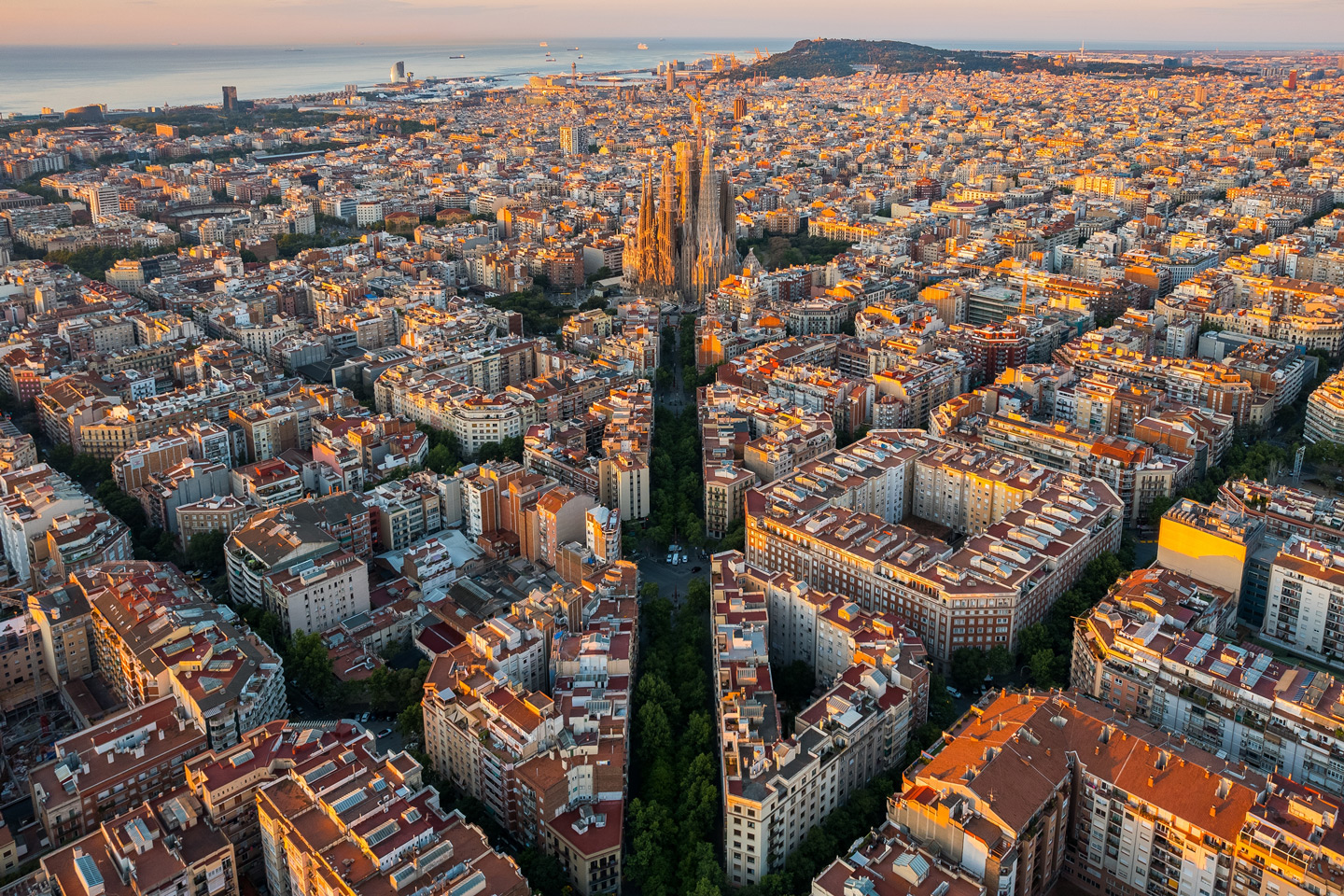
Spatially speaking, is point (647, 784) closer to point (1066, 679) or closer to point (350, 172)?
point (1066, 679)

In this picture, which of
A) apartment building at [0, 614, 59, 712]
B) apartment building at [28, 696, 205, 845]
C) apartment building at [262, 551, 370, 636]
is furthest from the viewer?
apartment building at [262, 551, 370, 636]

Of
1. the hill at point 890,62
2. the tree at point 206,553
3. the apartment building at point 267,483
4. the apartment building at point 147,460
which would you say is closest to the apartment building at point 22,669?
the tree at point 206,553

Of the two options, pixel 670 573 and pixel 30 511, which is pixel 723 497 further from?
pixel 30 511

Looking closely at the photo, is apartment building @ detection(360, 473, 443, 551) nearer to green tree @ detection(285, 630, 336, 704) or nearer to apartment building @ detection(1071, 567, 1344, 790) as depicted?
green tree @ detection(285, 630, 336, 704)

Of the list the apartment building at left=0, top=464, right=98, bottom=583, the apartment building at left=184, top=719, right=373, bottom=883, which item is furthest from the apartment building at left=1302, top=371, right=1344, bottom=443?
the apartment building at left=0, top=464, right=98, bottom=583

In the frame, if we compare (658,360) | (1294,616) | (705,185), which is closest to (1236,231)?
(705,185)

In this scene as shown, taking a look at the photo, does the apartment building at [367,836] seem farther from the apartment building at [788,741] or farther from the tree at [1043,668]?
the tree at [1043,668]

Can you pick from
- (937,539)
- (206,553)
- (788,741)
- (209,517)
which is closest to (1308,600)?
(937,539)
